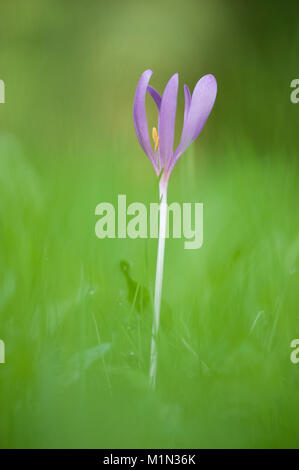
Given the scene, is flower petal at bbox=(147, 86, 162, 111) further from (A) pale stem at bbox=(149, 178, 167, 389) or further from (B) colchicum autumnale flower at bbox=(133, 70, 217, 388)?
(A) pale stem at bbox=(149, 178, 167, 389)

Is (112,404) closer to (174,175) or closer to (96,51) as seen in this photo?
(174,175)

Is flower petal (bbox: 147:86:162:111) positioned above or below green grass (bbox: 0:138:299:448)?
above

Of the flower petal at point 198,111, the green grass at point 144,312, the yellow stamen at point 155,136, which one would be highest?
the flower petal at point 198,111

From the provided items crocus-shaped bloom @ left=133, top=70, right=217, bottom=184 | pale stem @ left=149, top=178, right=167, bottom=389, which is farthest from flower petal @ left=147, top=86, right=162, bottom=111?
pale stem @ left=149, top=178, right=167, bottom=389

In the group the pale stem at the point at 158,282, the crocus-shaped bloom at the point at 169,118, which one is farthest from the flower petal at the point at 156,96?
the pale stem at the point at 158,282

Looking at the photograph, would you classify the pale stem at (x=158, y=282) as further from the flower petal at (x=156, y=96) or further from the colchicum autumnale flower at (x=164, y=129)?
the flower petal at (x=156, y=96)

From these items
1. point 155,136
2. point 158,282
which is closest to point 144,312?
point 158,282

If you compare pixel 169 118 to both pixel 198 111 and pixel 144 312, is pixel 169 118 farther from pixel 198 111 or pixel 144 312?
pixel 144 312
